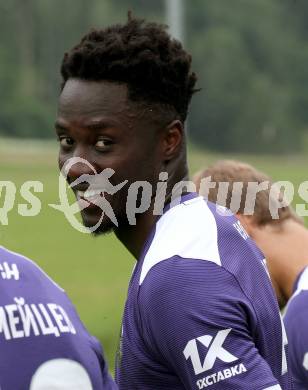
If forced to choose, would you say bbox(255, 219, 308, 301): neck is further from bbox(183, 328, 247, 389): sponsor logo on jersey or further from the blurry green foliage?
the blurry green foliage

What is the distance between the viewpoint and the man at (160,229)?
9.83 ft

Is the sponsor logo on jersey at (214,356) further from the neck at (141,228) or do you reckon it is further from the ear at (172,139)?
the ear at (172,139)

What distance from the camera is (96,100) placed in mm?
3270

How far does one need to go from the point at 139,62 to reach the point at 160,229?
1.54ft

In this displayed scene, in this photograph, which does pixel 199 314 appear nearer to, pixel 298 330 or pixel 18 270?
pixel 18 270

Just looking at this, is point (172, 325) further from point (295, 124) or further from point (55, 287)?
point (295, 124)

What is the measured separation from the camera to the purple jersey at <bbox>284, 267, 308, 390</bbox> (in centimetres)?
429

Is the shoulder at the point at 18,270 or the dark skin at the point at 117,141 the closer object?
the shoulder at the point at 18,270

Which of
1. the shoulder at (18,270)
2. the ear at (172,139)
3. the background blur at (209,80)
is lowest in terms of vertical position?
the background blur at (209,80)

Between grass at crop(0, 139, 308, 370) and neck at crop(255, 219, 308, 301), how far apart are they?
165 centimetres

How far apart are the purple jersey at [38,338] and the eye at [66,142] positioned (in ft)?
2.67

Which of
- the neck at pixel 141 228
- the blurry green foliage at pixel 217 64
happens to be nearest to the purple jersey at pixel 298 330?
the neck at pixel 141 228

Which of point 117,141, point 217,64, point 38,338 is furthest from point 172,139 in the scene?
point 217,64

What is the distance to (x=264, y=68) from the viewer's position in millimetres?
43656
